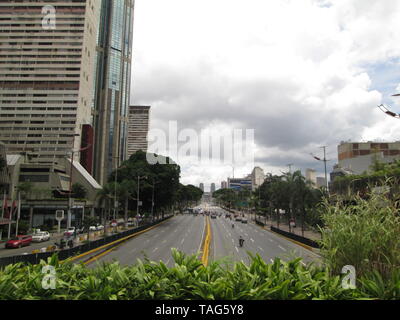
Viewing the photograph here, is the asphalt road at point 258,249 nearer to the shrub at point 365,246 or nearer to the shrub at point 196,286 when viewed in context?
the shrub at point 365,246

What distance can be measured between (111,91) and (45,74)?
49242mm

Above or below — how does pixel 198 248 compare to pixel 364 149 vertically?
below

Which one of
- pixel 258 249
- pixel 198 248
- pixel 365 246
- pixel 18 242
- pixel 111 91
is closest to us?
pixel 365 246

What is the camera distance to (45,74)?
9844cm

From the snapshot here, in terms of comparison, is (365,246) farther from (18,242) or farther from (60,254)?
(18,242)

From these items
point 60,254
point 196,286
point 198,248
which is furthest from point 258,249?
point 196,286

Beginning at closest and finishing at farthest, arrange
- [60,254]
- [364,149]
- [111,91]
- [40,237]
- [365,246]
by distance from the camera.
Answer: [365,246], [60,254], [40,237], [364,149], [111,91]

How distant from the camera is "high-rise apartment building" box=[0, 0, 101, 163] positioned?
93.6 m

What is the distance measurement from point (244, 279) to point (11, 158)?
72440mm

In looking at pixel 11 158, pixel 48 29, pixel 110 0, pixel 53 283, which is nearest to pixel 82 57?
pixel 48 29

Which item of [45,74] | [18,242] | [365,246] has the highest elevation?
[45,74]

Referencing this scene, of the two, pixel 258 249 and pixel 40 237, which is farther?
pixel 40 237

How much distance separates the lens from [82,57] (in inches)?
3834
